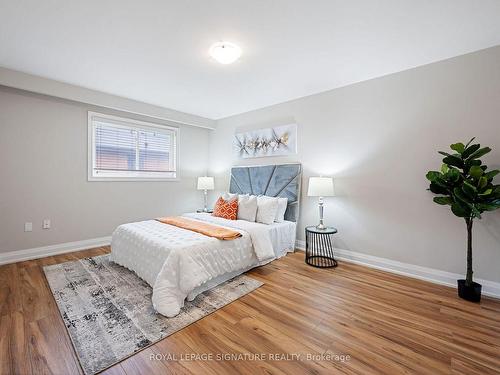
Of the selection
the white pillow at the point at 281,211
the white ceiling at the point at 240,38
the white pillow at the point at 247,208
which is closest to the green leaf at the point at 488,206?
the white ceiling at the point at 240,38

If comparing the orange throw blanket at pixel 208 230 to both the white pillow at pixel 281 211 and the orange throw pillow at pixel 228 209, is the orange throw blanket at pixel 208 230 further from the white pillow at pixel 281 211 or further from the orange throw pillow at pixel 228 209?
the white pillow at pixel 281 211

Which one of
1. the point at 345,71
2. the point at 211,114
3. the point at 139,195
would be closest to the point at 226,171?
the point at 211,114

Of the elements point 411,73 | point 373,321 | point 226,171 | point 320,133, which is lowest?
point 373,321

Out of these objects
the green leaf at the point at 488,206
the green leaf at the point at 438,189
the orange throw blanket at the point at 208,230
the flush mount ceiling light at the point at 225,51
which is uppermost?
the flush mount ceiling light at the point at 225,51

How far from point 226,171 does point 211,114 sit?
49.3 inches

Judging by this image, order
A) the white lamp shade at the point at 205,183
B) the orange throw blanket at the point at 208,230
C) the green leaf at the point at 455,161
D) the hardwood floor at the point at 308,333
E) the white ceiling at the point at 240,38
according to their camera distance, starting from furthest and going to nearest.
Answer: the white lamp shade at the point at 205,183
the orange throw blanket at the point at 208,230
the green leaf at the point at 455,161
the white ceiling at the point at 240,38
the hardwood floor at the point at 308,333

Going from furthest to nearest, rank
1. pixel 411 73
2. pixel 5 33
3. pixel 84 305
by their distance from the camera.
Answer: pixel 411 73 → pixel 5 33 → pixel 84 305

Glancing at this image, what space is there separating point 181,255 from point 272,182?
232cm

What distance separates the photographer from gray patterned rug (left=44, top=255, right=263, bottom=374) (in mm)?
1574

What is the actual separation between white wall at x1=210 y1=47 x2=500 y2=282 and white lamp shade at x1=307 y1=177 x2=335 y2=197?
1.03 ft

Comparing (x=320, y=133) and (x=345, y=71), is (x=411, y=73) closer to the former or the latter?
(x=345, y=71)

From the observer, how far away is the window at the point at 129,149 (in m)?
3.87

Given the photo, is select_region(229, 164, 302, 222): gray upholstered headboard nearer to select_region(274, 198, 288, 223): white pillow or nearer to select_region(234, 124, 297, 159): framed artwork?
A: select_region(274, 198, 288, 223): white pillow

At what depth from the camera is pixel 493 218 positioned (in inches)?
91.0
